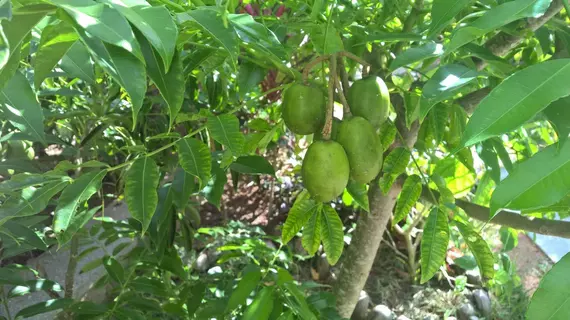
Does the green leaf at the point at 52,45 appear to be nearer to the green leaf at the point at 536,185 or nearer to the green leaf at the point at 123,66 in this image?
the green leaf at the point at 123,66

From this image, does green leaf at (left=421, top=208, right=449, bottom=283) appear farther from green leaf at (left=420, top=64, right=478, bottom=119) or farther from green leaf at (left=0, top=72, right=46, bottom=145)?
green leaf at (left=0, top=72, right=46, bottom=145)

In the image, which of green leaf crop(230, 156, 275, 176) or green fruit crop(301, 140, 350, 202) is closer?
green fruit crop(301, 140, 350, 202)

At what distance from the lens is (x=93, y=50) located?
1.56ft

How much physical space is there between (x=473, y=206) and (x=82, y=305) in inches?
36.3

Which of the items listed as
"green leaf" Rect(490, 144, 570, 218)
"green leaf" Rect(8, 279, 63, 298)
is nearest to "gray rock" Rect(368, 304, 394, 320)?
"green leaf" Rect(8, 279, 63, 298)

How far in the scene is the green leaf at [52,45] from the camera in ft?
1.72

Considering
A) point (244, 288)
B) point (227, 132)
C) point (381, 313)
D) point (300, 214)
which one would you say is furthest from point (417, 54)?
point (381, 313)

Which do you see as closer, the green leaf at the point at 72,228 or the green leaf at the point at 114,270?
the green leaf at the point at 72,228

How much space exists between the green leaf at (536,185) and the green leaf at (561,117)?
0.15ft

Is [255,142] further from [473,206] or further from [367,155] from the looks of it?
[473,206]

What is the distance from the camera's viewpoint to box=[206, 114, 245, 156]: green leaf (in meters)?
0.80

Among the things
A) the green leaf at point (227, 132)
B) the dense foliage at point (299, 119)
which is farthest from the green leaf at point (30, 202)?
the green leaf at point (227, 132)

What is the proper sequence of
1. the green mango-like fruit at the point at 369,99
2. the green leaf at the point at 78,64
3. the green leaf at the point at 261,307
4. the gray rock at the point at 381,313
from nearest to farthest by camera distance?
the green leaf at the point at 78,64, the green mango-like fruit at the point at 369,99, the green leaf at the point at 261,307, the gray rock at the point at 381,313

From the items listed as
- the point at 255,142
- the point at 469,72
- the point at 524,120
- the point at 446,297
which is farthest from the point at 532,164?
the point at 446,297
